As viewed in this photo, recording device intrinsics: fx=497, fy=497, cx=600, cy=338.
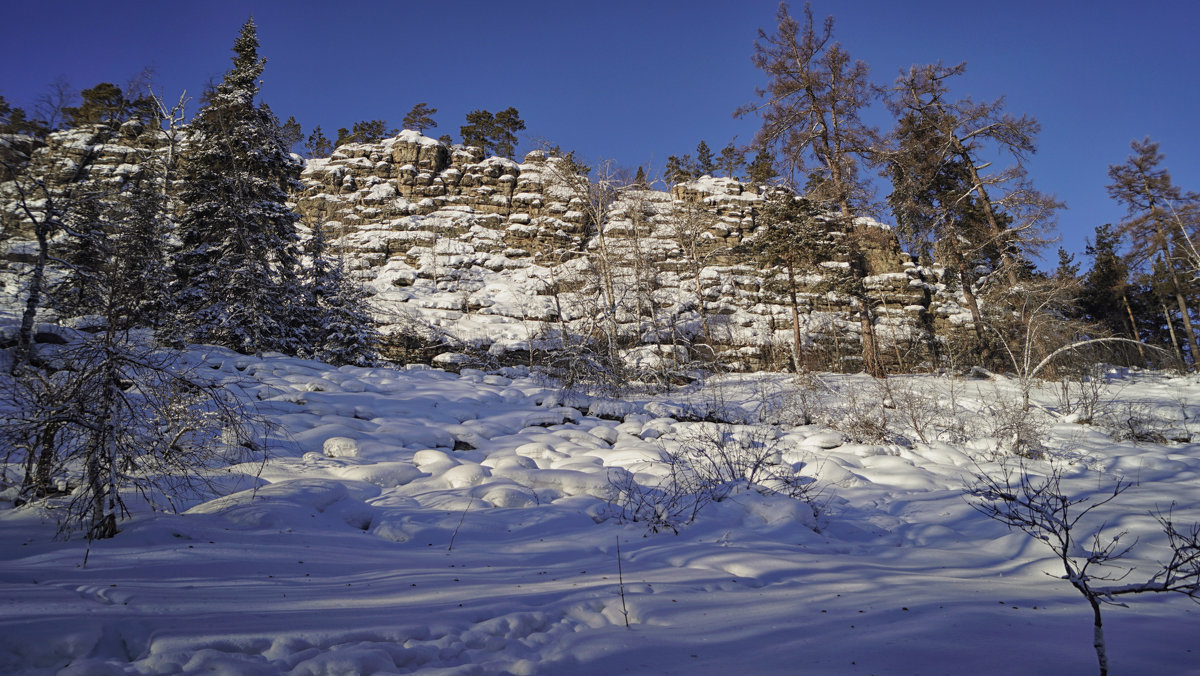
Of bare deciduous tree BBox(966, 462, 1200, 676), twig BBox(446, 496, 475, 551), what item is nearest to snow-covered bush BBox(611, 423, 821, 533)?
twig BBox(446, 496, 475, 551)

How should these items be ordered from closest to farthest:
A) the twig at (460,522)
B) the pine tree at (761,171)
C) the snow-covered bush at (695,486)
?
the twig at (460,522)
the snow-covered bush at (695,486)
the pine tree at (761,171)

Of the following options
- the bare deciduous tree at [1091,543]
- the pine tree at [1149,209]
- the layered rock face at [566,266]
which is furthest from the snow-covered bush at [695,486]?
the pine tree at [1149,209]

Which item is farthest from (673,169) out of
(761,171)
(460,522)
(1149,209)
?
(460,522)

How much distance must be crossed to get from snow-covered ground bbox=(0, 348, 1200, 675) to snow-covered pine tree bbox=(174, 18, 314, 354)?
9.14m

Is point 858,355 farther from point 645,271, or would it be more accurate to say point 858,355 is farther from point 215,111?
point 215,111

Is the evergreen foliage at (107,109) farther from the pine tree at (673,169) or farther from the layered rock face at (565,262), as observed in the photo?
the pine tree at (673,169)

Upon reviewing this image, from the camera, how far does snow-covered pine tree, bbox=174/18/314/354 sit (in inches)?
557

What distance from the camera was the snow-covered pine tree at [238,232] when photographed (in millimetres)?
14156

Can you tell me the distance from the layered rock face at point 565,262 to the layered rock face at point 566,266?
99 mm

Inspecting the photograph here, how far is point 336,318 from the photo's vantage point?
17172 mm

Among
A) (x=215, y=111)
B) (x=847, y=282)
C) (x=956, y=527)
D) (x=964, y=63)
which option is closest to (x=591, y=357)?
(x=956, y=527)

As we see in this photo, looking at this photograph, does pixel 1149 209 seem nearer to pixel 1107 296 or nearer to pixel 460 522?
pixel 1107 296

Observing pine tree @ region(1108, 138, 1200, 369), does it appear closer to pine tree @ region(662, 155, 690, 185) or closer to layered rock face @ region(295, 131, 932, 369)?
layered rock face @ region(295, 131, 932, 369)

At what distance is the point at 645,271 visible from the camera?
24.1 metres
